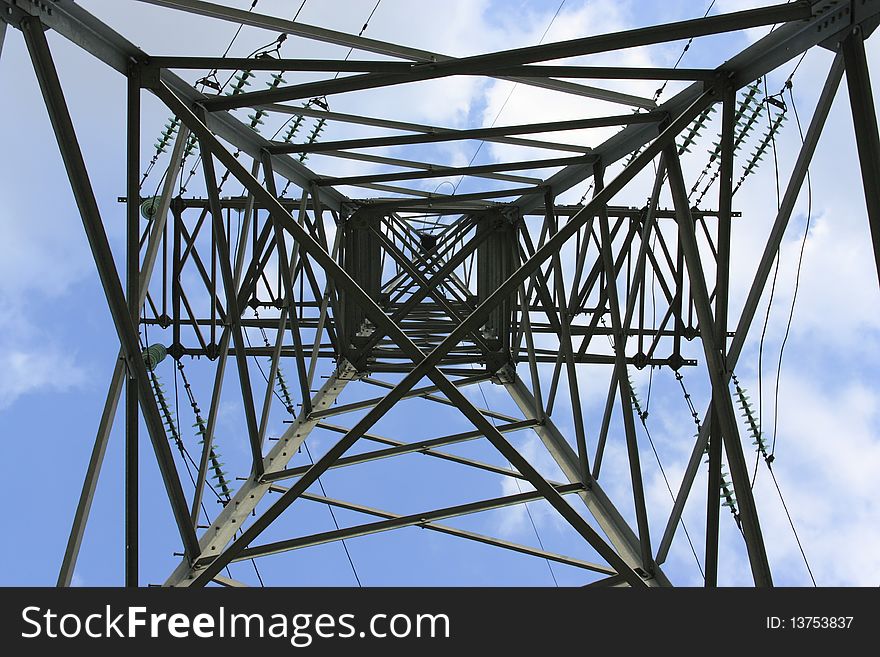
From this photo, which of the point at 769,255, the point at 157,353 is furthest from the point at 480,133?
the point at 157,353

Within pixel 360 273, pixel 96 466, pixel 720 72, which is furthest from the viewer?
pixel 360 273

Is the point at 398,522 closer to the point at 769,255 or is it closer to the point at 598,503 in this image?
the point at 598,503

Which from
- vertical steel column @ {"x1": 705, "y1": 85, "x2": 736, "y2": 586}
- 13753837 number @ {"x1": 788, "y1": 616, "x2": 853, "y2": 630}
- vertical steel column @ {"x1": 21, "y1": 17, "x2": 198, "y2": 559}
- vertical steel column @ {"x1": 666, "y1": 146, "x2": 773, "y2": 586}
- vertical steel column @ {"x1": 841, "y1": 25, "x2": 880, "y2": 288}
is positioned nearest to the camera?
13753837 number @ {"x1": 788, "y1": 616, "x2": 853, "y2": 630}

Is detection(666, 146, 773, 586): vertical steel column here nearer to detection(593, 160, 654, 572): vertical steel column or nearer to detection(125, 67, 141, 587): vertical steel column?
detection(593, 160, 654, 572): vertical steel column

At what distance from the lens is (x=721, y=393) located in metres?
6.68

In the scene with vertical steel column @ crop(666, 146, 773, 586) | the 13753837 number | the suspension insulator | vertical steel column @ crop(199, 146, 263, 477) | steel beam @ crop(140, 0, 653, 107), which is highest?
the suspension insulator

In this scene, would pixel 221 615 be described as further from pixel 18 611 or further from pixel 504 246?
pixel 504 246

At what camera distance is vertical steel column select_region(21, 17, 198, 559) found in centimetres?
535

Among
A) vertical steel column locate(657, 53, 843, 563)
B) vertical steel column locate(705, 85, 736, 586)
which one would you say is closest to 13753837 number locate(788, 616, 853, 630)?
vertical steel column locate(705, 85, 736, 586)

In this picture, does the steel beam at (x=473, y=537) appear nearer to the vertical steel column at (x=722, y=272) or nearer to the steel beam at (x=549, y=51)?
the vertical steel column at (x=722, y=272)

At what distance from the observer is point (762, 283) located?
6527 mm

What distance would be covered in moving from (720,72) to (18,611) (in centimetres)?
698

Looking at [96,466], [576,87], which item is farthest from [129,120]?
[576,87]

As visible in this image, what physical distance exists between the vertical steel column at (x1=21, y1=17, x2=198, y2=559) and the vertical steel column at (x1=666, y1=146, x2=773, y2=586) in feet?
16.2
